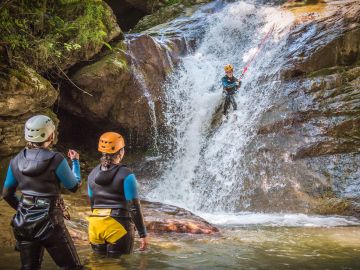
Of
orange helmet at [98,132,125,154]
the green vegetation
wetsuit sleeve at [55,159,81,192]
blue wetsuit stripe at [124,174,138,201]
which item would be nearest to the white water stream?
the green vegetation

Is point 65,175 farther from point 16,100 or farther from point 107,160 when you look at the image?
point 16,100

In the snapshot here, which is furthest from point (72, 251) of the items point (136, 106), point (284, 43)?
point (284, 43)

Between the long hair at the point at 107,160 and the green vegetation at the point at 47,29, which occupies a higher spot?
the green vegetation at the point at 47,29

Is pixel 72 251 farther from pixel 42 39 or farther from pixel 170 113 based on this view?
pixel 170 113

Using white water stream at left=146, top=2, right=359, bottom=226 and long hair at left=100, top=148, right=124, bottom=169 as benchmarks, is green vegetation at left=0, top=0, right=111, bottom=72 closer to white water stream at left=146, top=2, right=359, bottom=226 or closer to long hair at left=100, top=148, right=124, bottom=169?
white water stream at left=146, top=2, right=359, bottom=226

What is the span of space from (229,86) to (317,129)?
122 inches

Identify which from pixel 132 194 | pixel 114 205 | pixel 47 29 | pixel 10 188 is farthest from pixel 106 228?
pixel 47 29

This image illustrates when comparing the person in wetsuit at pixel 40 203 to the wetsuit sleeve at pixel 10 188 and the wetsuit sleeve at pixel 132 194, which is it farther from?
the wetsuit sleeve at pixel 132 194

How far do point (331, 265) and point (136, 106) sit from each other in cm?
877

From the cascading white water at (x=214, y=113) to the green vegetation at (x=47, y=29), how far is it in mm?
3604

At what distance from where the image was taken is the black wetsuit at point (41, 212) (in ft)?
11.2

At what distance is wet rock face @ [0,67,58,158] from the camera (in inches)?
329

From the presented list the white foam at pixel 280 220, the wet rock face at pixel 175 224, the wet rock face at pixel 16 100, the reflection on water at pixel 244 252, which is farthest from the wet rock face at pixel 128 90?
the reflection on water at pixel 244 252

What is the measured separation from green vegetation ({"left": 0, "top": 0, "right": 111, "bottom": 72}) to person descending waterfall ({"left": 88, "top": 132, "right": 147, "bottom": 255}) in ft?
17.8
